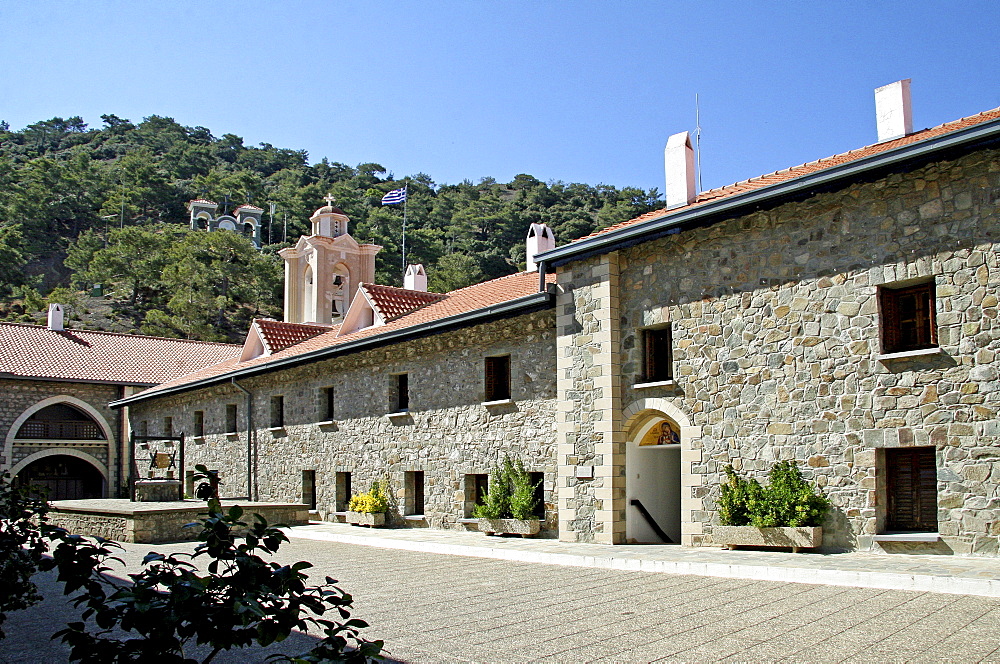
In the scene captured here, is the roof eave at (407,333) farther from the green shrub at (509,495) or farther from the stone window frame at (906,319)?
the stone window frame at (906,319)

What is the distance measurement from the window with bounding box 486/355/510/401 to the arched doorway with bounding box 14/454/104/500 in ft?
79.0

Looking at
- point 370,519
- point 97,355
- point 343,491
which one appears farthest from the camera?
point 97,355

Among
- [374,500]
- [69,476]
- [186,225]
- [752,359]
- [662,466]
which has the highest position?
[186,225]

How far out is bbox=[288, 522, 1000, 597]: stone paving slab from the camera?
858cm

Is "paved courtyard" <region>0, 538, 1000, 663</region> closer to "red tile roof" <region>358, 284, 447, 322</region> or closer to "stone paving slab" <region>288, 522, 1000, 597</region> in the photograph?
"stone paving slab" <region>288, 522, 1000, 597</region>

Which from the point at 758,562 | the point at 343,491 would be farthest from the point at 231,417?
the point at 758,562

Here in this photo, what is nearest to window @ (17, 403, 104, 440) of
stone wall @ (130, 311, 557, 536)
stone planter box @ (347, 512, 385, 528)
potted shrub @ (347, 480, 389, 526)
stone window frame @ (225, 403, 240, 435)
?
stone wall @ (130, 311, 557, 536)

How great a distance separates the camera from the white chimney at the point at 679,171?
14297mm

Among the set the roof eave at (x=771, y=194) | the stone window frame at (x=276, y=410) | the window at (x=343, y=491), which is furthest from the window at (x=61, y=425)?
the roof eave at (x=771, y=194)

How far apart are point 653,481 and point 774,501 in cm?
317

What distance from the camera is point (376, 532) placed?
17.7 meters

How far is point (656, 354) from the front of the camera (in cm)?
1386

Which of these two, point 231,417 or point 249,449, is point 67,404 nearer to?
point 231,417

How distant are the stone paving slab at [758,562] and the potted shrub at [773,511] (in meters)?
0.20
